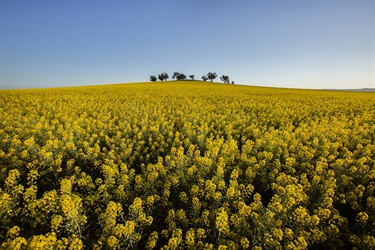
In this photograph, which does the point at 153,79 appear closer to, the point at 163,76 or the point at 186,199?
the point at 163,76

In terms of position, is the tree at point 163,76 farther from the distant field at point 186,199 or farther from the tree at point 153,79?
→ the distant field at point 186,199

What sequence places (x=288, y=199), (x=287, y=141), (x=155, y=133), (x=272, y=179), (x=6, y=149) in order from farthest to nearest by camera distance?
1. (x=155, y=133)
2. (x=287, y=141)
3. (x=6, y=149)
4. (x=272, y=179)
5. (x=288, y=199)

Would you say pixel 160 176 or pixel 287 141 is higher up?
pixel 287 141

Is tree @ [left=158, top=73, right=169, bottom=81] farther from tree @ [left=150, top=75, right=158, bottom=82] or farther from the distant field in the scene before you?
the distant field

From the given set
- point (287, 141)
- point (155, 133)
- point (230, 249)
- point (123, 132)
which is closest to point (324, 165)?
point (287, 141)

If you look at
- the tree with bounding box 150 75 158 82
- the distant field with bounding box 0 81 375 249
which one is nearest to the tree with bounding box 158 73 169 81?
the tree with bounding box 150 75 158 82

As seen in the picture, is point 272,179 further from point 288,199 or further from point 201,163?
point 201,163

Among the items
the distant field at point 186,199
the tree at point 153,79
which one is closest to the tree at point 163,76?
the tree at point 153,79

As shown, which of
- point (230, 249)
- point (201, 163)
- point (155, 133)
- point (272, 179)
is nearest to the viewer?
point (230, 249)

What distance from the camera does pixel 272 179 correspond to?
231 inches

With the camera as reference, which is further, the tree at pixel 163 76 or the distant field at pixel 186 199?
the tree at pixel 163 76

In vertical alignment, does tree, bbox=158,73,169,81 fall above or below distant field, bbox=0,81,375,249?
above

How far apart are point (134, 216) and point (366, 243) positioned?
4357 mm

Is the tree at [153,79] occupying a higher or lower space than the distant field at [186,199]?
higher
